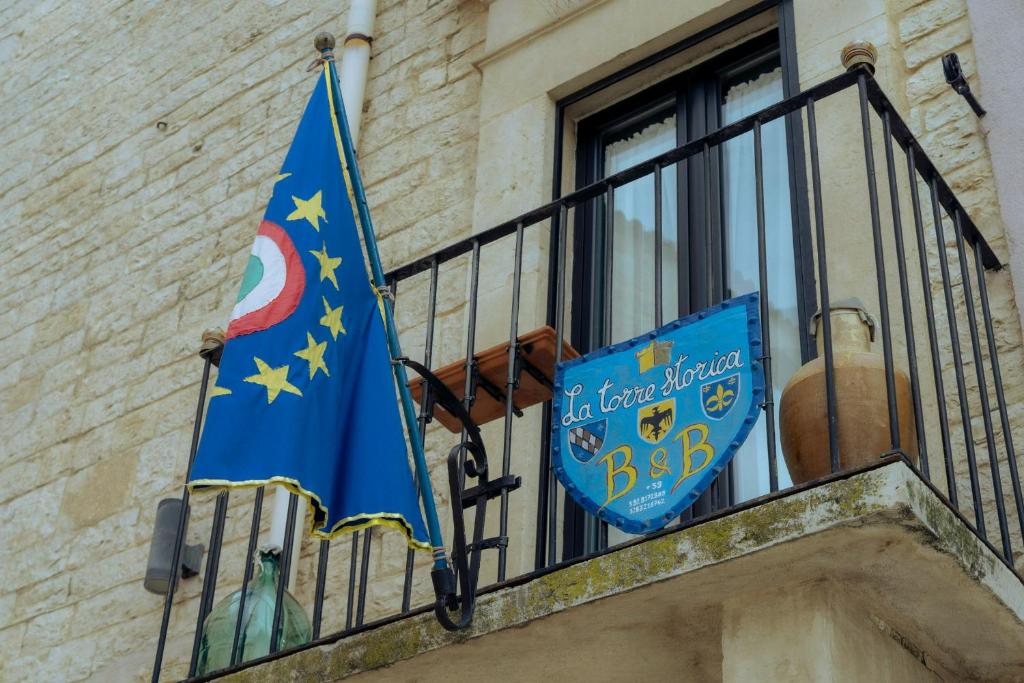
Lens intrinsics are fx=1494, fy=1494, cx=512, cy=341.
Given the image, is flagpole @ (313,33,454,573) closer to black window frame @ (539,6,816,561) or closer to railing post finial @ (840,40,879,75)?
black window frame @ (539,6,816,561)

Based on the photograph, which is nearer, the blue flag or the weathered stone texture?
the blue flag

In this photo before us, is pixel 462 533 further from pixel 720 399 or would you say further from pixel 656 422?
pixel 720 399

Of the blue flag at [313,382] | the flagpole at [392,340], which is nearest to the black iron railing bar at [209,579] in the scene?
the blue flag at [313,382]

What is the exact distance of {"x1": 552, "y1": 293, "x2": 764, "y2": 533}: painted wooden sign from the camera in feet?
11.1

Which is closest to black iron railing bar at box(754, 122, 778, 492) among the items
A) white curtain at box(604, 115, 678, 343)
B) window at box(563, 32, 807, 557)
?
window at box(563, 32, 807, 557)

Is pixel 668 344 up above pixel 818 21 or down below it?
below

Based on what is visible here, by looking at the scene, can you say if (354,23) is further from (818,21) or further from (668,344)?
(668,344)

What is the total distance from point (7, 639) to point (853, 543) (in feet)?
13.3

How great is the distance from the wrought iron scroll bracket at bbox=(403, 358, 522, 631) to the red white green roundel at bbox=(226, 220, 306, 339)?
354mm

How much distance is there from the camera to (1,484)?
659cm

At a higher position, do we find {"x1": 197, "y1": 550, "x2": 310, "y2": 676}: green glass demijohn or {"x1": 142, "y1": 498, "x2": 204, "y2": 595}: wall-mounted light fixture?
{"x1": 142, "y1": 498, "x2": 204, "y2": 595}: wall-mounted light fixture

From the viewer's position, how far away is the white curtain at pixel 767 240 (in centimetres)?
449

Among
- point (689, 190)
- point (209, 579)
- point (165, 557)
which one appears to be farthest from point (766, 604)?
point (165, 557)

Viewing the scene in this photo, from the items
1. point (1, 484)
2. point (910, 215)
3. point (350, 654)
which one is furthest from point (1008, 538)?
point (1, 484)
